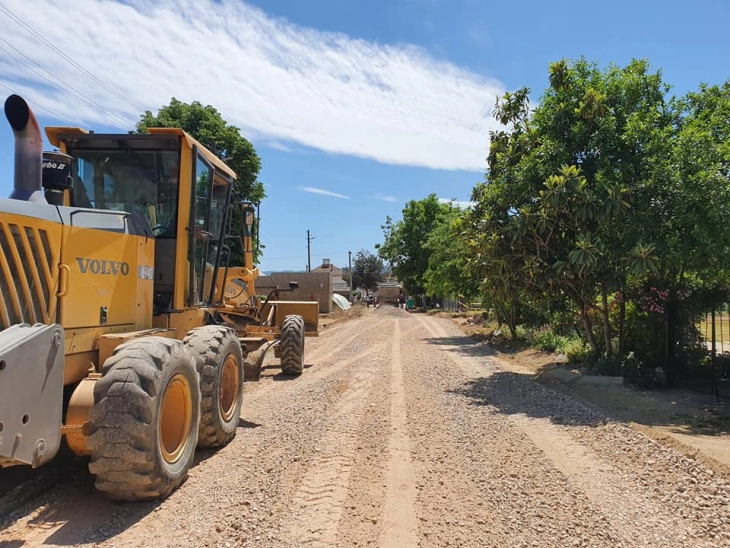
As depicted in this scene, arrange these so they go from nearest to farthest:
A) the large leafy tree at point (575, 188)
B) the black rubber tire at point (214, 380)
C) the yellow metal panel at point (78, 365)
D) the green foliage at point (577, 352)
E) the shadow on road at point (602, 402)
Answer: the yellow metal panel at point (78, 365)
the black rubber tire at point (214, 380)
the shadow on road at point (602, 402)
the large leafy tree at point (575, 188)
the green foliage at point (577, 352)

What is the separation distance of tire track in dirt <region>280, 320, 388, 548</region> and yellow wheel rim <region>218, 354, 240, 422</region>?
1.14m

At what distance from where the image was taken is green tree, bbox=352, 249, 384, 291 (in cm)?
8269

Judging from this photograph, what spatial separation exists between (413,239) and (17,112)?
4568 cm

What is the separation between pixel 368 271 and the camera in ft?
271

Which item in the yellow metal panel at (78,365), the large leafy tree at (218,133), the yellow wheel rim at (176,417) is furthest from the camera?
the large leafy tree at (218,133)

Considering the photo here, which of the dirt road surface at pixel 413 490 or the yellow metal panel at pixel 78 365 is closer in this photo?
the dirt road surface at pixel 413 490

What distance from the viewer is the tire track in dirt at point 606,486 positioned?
4012 mm

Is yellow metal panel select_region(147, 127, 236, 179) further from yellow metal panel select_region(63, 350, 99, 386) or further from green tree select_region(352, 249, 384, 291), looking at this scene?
green tree select_region(352, 249, 384, 291)

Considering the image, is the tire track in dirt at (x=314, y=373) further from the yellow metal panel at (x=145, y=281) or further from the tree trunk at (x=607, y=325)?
the tree trunk at (x=607, y=325)

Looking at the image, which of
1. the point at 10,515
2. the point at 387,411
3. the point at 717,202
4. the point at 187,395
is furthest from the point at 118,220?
the point at 717,202

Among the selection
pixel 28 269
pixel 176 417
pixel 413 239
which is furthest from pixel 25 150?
pixel 413 239

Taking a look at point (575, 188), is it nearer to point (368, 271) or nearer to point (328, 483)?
point (328, 483)

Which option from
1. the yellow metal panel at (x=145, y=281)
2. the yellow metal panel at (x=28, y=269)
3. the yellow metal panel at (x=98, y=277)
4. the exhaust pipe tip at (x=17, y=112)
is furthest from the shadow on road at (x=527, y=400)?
the exhaust pipe tip at (x=17, y=112)

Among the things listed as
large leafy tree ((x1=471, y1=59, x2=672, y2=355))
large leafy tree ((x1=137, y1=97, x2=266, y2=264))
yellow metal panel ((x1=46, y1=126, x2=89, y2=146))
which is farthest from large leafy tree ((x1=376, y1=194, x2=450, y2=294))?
yellow metal panel ((x1=46, y1=126, x2=89, y2=146))
